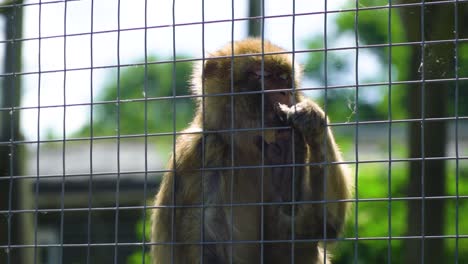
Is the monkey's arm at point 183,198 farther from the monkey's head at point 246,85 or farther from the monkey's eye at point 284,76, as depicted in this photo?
the monkey's eye at point 284,76

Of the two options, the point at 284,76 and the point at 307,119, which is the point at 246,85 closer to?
the point at 284,76

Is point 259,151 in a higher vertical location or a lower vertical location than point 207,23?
lower

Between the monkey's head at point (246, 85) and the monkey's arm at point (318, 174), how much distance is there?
255 mm

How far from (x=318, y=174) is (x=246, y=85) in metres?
0.77

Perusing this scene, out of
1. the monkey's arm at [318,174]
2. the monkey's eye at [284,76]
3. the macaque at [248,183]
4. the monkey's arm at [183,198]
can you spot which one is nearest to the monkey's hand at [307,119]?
the monkey's arm at [318,174]

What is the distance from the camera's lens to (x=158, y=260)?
5.75 m

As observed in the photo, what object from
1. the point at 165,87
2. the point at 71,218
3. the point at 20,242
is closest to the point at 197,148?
the point at 20,242

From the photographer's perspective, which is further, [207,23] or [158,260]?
[158,260]

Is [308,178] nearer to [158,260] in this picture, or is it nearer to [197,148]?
[197,148]

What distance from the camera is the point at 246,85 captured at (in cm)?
555

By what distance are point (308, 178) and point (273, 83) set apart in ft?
2.08

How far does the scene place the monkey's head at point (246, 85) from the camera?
205 inches

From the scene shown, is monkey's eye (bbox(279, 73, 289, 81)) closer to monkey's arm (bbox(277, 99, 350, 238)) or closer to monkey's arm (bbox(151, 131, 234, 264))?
monkey's arm (bbox(277, 99, 350, 238))

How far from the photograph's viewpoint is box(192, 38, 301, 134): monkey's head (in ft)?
17.1
